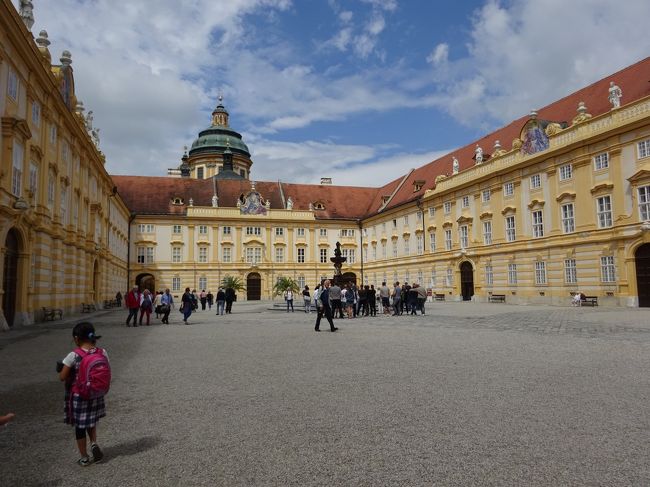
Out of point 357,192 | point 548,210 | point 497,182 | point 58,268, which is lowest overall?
point 58,268

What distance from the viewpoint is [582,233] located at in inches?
1081

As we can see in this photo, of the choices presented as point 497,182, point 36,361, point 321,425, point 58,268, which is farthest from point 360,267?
point 321,425

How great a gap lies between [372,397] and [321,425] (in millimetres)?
1390

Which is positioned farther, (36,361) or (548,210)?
(548,210)

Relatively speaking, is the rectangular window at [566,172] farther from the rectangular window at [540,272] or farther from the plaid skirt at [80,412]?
the plaid skirt at [80,412]

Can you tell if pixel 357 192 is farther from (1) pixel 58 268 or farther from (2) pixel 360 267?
(1) pixel 58 268

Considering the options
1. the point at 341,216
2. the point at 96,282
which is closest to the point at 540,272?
the point at 96,282

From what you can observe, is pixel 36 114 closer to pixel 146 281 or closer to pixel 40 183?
pixel 40 183

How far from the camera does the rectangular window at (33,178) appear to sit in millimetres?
19000

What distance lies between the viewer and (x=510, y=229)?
109ft

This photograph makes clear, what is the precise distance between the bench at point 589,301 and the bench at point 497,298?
662 centimetres

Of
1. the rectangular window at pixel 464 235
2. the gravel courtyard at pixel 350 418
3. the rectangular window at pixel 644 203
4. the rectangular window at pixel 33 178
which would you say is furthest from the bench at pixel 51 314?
the rectangular window at pixel 644 203

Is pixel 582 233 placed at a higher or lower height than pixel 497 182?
lower

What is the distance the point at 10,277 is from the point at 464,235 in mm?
29561
